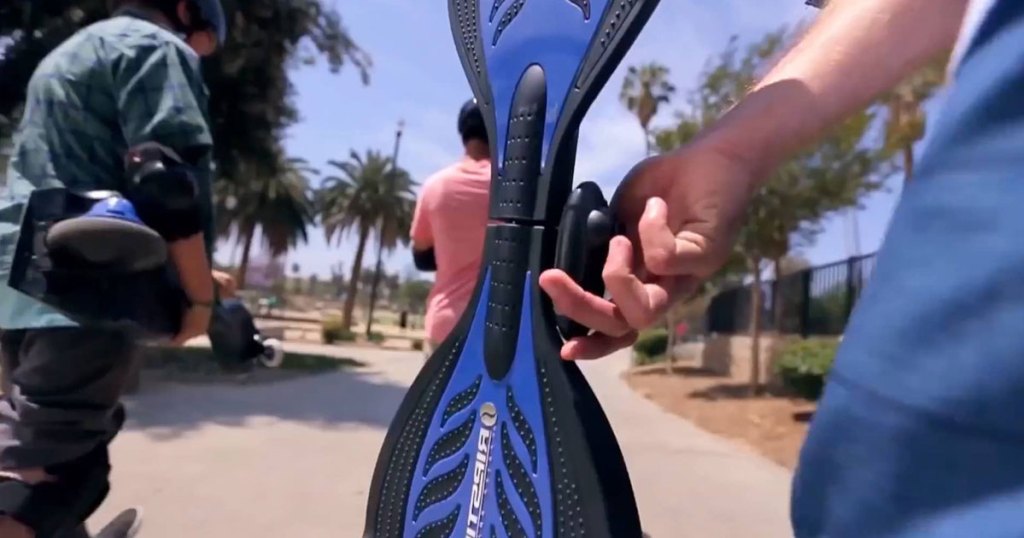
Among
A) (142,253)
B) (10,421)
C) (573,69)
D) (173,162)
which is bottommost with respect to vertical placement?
(10,421)

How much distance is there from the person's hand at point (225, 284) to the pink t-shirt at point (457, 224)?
0.97 metres

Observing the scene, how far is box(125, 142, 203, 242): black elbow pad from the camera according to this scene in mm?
1834

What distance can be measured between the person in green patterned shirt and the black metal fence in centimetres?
957

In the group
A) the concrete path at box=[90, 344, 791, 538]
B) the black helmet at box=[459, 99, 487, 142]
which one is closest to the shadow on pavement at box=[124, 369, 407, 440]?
the concrete path at box=[90, 344, 791, 538]

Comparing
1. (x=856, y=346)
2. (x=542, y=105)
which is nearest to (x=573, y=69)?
(x=542, y=105)

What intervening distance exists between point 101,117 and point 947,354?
6.40 feet

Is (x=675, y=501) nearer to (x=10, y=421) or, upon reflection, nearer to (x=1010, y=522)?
(x=10, y=421)

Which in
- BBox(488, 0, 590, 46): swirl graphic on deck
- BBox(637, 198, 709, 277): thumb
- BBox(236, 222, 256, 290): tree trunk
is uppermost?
BBox(236, 222, 256, 290): tree trunk

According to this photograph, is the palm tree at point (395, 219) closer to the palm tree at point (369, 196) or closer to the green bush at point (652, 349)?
the palm tree at point (369, 196)

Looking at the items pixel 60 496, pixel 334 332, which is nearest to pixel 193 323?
pixel 60 496

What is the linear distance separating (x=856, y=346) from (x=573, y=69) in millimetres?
1082

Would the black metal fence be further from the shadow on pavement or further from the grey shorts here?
the grey shorts

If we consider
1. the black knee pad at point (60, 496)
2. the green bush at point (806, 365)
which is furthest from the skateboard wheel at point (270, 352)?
the green bush at point (806, 365)

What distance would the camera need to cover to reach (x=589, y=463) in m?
1.42
